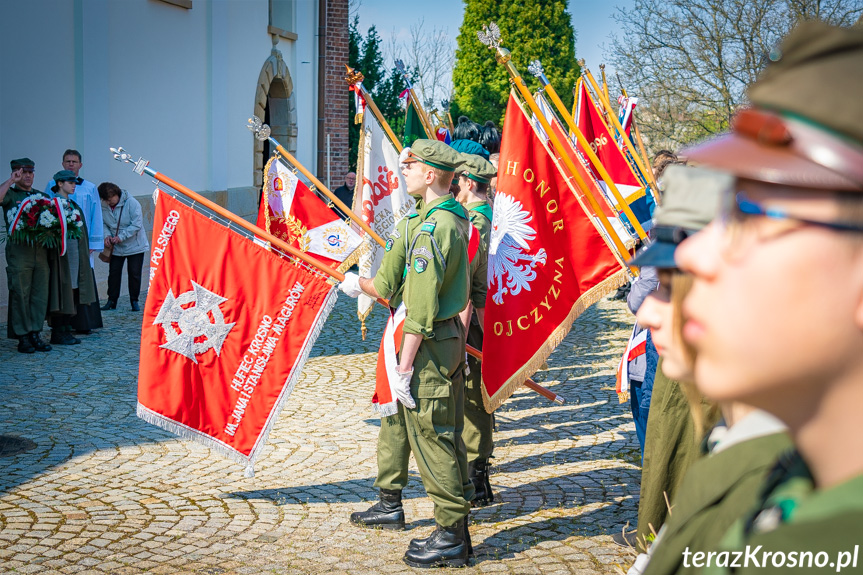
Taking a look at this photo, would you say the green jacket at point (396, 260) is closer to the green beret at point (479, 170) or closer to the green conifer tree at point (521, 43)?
the green beret at point (479, 170)

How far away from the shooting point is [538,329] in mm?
4891

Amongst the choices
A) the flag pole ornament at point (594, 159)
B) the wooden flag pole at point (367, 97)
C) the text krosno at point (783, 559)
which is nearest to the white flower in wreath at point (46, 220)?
the wooden flag pole at point (367, 97)

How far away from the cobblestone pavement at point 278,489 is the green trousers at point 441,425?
340 millimetres

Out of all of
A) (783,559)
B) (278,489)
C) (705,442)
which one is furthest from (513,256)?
(783,559)

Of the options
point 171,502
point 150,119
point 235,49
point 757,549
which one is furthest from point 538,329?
point 235,49

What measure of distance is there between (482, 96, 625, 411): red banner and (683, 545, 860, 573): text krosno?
13.1 ft

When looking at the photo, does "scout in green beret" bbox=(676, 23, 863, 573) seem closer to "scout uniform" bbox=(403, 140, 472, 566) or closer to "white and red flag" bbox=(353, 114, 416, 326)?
"scout uniform" bbox=(403, 140, 472, 566)

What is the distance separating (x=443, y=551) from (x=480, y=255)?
1.99 meters

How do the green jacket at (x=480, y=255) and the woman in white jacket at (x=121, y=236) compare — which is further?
the woman in white jacket at (x=121, y=236)

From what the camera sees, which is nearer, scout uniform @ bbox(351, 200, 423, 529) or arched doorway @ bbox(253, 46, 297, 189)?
scout uniform @ bbox(351, 200, 423, 529)

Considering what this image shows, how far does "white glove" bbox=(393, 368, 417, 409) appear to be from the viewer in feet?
13.8

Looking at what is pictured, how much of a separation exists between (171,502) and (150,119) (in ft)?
33.2

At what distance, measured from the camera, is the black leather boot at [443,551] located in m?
4.18

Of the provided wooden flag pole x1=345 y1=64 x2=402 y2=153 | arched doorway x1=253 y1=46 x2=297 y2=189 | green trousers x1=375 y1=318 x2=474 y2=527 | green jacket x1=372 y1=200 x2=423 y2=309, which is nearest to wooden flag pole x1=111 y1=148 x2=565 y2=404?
green jacket x1=372 y1=200 x2=423 y2=309
